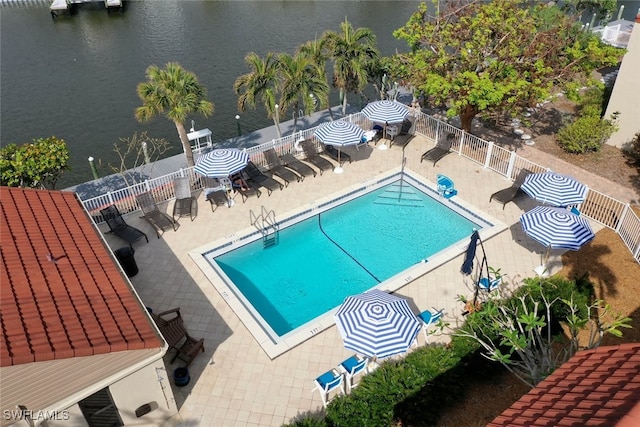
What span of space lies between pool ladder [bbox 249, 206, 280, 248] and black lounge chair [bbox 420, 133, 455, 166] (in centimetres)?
809

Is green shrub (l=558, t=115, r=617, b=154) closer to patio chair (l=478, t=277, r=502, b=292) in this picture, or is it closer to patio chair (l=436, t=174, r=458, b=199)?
patio chair (l=436, t=174, r=458, b=199)

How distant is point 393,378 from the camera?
12.5 metres

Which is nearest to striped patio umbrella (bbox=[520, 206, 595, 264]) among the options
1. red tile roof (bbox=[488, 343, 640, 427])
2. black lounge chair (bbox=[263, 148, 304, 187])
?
red tile roof (bbox=[488, 343, 640, 427])

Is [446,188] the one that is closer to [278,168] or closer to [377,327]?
[278,168]

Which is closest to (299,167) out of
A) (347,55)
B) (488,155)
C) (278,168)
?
(278,168)

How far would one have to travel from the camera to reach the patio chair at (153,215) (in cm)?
1877

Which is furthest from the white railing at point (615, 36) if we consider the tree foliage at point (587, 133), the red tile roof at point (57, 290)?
the red tile roof at point (57, 290)

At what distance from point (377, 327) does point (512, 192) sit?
34.3 ft

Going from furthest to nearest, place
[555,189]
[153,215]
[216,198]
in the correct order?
1. [216,198]
2. [153,215]
3. [555,189]

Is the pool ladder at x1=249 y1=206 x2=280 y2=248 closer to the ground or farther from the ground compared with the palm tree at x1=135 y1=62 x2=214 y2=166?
closer to the ground

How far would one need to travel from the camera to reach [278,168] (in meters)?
21.9

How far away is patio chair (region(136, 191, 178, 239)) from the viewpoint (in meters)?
18.8

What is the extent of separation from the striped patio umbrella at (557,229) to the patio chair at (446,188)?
4383 millimetres

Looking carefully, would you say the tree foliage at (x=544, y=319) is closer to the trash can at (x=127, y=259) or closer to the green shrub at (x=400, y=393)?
the green shrub at (x=400, y=393)
